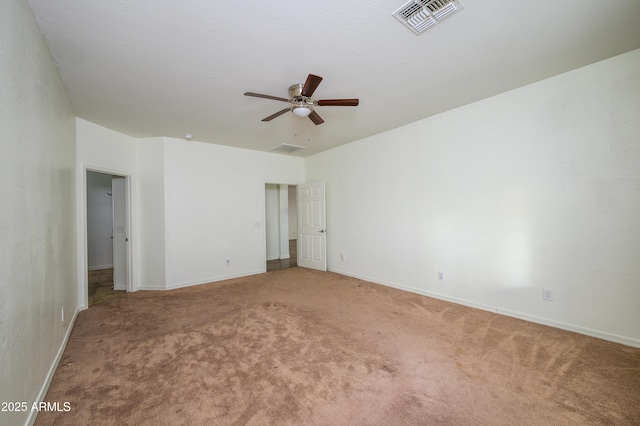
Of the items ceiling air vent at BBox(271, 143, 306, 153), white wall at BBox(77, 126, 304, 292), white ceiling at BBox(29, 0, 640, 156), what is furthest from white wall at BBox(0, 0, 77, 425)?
ceiling air vent at BBox(271, 143, 306, 153)

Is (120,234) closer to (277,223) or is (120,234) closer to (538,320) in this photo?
(277,223)

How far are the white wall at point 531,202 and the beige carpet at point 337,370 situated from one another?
1.26 ft

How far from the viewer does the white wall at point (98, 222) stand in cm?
605

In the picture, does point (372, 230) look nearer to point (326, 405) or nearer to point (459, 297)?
point (459, 297)

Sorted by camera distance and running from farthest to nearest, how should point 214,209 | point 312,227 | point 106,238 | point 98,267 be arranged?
point 106,238, point 98,267, point 312,227, point 214,209

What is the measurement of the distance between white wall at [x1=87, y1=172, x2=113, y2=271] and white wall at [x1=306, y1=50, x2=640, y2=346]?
262 inches

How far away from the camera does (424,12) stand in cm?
175

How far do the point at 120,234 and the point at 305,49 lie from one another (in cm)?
452

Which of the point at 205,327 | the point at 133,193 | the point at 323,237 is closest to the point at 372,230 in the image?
the point at 323,237

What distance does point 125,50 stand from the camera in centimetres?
207

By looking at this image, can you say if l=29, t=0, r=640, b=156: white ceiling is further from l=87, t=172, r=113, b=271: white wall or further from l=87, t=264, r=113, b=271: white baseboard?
l=87, t=264, r=113, b=271: white baseboard

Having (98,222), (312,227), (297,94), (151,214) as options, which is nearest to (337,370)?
(297,94)

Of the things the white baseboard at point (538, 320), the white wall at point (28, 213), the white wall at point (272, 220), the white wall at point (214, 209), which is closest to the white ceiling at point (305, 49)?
the white wall at point (28, 213)

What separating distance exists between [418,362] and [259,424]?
1.38 metres
